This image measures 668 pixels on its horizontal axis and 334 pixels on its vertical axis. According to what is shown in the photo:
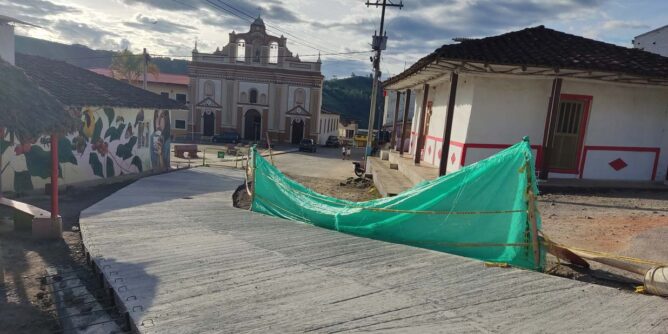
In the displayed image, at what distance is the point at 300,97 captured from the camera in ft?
151

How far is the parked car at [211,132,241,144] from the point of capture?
43719 mm

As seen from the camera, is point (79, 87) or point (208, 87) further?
point (208, 87)

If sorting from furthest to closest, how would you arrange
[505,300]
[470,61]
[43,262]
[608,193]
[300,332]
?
[608,193] < [470,61] < [43,262] < [505,300] < [300,332]

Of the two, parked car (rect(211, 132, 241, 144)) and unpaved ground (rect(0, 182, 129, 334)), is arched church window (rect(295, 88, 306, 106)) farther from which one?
unpaved ground (rect(0, 182, 129, 334))

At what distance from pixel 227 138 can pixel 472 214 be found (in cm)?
4055

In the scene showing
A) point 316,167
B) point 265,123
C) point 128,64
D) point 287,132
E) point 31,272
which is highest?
point 128,64

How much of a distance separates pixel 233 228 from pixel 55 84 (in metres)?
9.75

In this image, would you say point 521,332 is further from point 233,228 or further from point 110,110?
point 110,110

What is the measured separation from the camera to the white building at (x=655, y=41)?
2070 centimetres

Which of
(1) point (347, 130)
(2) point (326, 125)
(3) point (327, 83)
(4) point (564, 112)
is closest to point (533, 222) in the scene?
(4) point (564, 112)

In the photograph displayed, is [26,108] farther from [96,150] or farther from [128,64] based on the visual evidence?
[128,64]

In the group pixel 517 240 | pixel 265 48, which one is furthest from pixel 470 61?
pixel 265 48

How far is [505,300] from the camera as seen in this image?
4223mm

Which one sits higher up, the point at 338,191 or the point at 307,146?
the point at 338,191
